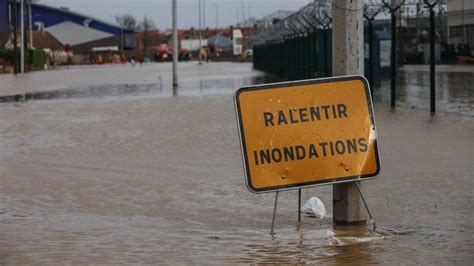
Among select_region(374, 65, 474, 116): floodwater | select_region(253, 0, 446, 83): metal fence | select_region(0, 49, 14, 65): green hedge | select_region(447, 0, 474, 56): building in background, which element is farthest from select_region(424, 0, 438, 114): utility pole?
select_region(0, 49, 14, 65): green hedge

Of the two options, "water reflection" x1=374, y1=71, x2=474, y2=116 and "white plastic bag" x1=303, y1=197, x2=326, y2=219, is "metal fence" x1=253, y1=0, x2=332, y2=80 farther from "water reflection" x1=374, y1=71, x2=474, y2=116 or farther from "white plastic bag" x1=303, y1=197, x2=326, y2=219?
"white plastic bag" x1=303, y1=197, x2=326, y2=219

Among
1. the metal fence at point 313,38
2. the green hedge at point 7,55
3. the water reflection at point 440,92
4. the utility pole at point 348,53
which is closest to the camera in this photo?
the utility pole at point 348,53

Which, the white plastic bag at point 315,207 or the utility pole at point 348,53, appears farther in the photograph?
the white plastic bag at point 315,207

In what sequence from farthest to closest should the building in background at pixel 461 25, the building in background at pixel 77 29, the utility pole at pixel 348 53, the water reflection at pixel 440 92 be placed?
the building in background at pixel 77 29
the building in background at pixel 461 25
the water reflection at pixel 440 92
the utility pole at pixel 348 53

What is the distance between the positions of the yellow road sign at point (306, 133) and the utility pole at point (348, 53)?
0.81 feet

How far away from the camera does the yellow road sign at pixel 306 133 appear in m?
8.38

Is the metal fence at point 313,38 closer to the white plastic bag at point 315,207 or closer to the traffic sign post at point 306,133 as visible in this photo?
the white plastic bag at point 315,207

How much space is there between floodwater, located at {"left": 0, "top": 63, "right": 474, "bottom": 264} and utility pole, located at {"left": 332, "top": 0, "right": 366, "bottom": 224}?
0.20 metres

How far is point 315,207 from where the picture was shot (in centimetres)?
948

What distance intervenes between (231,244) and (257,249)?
317 millimetres

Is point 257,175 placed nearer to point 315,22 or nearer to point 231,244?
point 231,244

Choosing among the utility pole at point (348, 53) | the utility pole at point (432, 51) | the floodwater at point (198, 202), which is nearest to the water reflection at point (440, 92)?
the utility pole at point (432, 51)

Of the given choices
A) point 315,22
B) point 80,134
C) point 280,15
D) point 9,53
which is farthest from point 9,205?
point 9,53

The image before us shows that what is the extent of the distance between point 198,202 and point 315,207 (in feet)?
4.99
